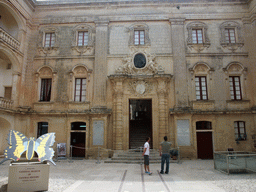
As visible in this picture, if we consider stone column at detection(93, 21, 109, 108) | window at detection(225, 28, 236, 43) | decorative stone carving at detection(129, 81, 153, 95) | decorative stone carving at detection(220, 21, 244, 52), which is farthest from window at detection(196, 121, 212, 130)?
stone column at detection(93, 21, 109, 108)

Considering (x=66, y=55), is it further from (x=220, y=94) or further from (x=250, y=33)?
(x=250, y=33)

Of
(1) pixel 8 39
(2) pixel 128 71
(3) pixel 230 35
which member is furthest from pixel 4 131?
(3) pixel 230 35

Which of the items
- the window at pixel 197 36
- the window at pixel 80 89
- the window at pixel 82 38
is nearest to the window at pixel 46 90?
the window at pixel 80 89

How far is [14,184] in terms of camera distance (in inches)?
274

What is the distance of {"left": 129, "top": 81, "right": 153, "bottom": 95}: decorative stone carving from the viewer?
17125 mm

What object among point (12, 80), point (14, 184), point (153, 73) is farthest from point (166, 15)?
point (14, 184)

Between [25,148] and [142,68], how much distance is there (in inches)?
466

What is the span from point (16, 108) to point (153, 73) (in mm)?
11632

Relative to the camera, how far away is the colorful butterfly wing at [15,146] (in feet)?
23.6

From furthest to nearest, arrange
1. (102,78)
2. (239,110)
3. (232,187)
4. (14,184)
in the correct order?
1. (102,78)
2. (239,110)
3. (232,187)
4. (14,184)

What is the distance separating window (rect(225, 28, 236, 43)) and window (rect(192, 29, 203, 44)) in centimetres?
220

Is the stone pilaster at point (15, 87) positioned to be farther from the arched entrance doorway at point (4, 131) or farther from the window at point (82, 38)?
the window at point (82, 38)

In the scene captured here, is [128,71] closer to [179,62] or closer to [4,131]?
[179,62]

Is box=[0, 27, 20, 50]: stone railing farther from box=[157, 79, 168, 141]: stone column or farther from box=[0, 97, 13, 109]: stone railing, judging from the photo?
box=[157, 79, 168, 141]: stone column
